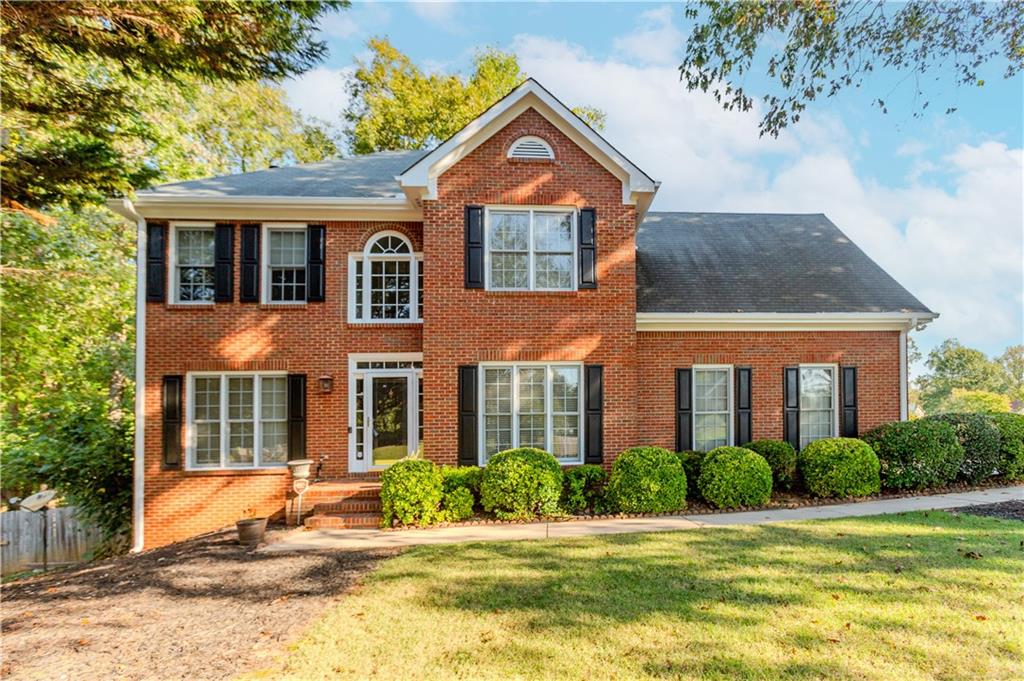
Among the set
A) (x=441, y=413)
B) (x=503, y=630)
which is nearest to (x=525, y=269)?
(x=441, y=413)

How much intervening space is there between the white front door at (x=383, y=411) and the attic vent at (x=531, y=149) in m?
4.66

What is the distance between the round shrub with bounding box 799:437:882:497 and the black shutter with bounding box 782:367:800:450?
49.9 inches

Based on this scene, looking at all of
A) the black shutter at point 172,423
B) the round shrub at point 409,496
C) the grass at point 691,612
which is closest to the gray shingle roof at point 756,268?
the grass at point 691,612

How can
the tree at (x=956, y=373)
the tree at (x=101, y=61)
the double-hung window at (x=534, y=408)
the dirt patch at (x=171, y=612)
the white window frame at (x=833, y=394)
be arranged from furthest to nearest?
the tree at (x=956, y=373) → the white window frame at (x=833, y=394) → the double-hung window at (x=534, y=408) → the tree at (x=101, y=61) → the dirt patch at (x=171, y=612)

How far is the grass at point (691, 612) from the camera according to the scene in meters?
3.80

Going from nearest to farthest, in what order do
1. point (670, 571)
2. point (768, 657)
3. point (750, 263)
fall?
1. point (768, 657)
2. point (670, 571)
3. point (750, 263)

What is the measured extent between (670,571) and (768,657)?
180cm

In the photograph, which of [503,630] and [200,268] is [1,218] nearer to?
[200,268]

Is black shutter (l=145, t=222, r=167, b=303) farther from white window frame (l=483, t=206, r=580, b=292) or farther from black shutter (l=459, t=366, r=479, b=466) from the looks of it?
white window frame (l=483, t=206, r=580, b=292)

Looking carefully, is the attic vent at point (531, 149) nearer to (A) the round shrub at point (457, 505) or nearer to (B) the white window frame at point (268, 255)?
(B) the white window frame at point (268, 255)

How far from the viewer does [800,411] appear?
10688mm

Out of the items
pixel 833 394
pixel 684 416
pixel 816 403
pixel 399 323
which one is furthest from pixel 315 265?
pixel 833 394

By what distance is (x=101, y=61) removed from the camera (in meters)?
8.06

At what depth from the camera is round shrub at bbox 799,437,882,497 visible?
9031 millimetres
